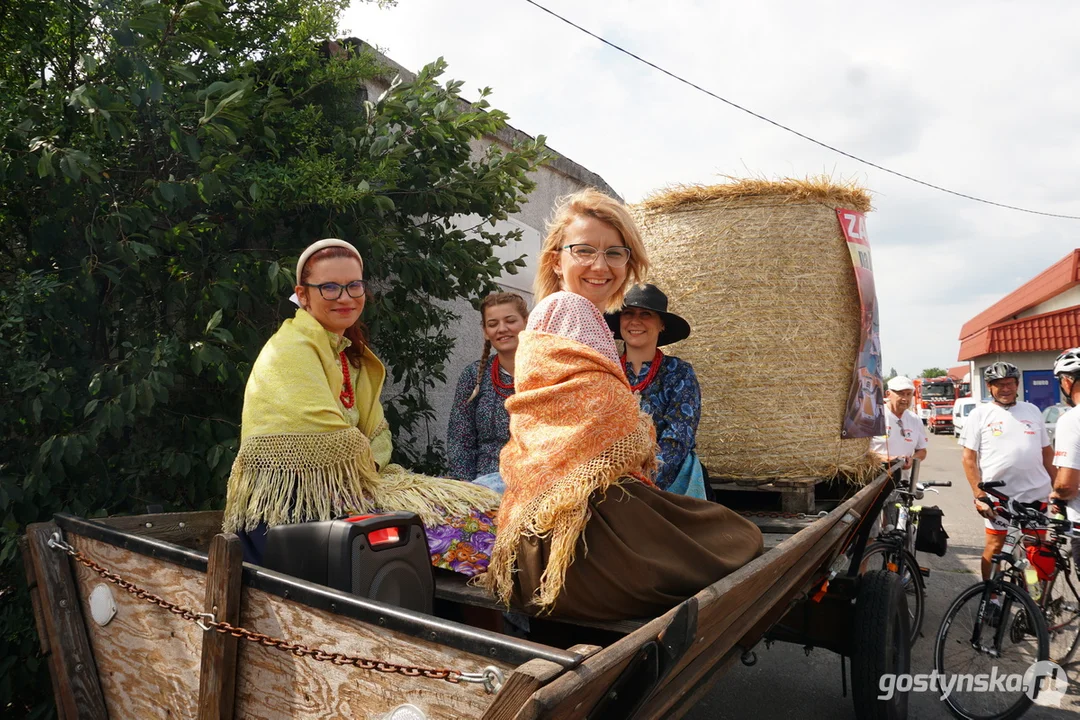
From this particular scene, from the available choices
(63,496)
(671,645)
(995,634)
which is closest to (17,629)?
(63,496)

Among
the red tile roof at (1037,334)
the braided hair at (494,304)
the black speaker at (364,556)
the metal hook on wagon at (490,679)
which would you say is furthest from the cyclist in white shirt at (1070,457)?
the red tile roof at (1037,334)

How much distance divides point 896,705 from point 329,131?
3633 millimetres

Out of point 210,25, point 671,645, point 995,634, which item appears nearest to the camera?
point 671,645

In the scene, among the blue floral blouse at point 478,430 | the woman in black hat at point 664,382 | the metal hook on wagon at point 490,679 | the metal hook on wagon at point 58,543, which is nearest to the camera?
the metal hook on wagon at point 490,679

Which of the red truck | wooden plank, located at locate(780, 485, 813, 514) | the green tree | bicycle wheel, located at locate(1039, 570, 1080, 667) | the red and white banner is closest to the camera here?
the green tree

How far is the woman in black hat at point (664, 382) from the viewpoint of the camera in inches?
123

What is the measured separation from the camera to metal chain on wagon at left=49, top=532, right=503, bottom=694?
4.20ft

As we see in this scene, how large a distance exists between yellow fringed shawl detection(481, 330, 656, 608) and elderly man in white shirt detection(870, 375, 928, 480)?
15.7ft

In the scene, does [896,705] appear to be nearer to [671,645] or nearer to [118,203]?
[671,645]

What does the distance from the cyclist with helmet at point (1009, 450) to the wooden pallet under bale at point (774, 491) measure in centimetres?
210

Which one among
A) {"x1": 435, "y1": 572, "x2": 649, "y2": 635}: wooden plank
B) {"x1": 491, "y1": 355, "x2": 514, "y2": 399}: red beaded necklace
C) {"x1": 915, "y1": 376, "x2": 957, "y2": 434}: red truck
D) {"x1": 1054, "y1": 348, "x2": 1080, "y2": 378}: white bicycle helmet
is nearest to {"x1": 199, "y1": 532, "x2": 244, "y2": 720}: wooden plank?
{"x1": 435, "y1": 572, "x2": 649, "y2": 635}: wooden plank

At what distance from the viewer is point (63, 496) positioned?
9.55 ft

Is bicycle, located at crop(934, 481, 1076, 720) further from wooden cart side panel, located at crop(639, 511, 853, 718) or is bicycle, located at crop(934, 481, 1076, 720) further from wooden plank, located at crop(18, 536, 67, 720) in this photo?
wooden plank, located at crop(18, 536, 67, 720)

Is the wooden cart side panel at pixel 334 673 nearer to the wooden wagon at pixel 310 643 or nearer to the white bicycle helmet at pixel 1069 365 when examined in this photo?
the wooden wagon at pixel 310 643
